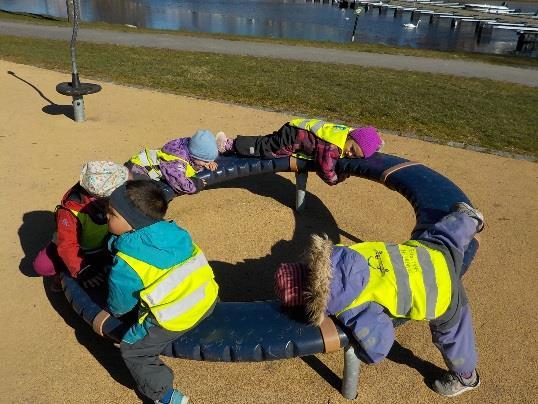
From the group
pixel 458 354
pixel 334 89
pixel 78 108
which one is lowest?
pixel 458 354

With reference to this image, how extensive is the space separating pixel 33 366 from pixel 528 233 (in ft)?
13.9

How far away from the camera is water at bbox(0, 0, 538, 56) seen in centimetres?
2848

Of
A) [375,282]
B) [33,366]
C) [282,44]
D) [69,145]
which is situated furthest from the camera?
[282,44]

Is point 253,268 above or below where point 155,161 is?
below

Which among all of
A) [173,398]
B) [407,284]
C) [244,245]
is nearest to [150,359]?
[173,398]

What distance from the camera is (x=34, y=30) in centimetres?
1784

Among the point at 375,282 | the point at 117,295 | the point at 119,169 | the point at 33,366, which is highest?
the point at 119,169

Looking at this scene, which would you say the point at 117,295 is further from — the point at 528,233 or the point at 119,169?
the point at 528,233

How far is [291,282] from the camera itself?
2412mm

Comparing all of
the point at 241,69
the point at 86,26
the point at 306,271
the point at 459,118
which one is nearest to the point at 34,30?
the point at 86,26

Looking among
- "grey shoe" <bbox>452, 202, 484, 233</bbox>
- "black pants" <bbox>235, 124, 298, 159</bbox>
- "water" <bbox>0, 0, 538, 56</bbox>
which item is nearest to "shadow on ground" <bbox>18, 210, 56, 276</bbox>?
"black pants" <bbox>235, 124, 298, 159</bbox>

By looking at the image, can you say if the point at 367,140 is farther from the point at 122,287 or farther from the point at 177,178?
the point at 122,287

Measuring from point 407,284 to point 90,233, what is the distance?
1.93 metres

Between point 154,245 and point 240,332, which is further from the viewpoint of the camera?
point 240,332
